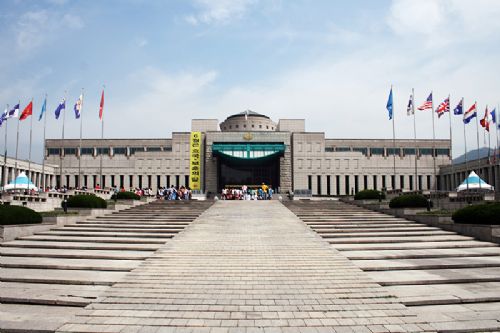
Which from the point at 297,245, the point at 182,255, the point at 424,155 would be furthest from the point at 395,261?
the point at 424,155

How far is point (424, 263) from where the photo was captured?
12.6 metres

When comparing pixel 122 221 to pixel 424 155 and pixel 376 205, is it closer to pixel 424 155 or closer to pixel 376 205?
pixel 376 205

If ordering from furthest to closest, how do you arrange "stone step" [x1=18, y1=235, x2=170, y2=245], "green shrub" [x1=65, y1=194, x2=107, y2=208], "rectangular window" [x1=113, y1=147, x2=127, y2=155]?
"rectangular window" [x1=113, y1=147, x2=127, y2=155], "green shrub" [x1=65, y1=194, x2=107, y2=208], "stone step" [x1=18, y1=235, x2=170, y2=245]

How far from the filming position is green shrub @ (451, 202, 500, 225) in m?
16.9

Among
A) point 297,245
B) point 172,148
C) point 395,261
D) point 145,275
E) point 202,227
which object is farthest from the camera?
point 172,148

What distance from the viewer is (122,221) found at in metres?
22.2

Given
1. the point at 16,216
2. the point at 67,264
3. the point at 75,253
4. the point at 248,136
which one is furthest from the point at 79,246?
the point at 248,136

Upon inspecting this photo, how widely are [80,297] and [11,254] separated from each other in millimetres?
6870

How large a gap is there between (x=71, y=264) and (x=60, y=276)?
52.7 inches

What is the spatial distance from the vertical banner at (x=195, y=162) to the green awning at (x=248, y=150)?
2784 millimetres

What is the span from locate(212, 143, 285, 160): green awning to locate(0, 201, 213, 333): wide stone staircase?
4049 cm

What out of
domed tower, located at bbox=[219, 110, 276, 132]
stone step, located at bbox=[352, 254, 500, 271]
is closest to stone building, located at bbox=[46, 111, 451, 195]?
domed tower, located at bbox=[219, 110, 276, 132]

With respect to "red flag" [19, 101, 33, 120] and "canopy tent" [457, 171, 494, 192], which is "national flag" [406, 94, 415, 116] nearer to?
"canopy tent" [457, 171, 494, 192]

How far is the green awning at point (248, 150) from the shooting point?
2475 inches
